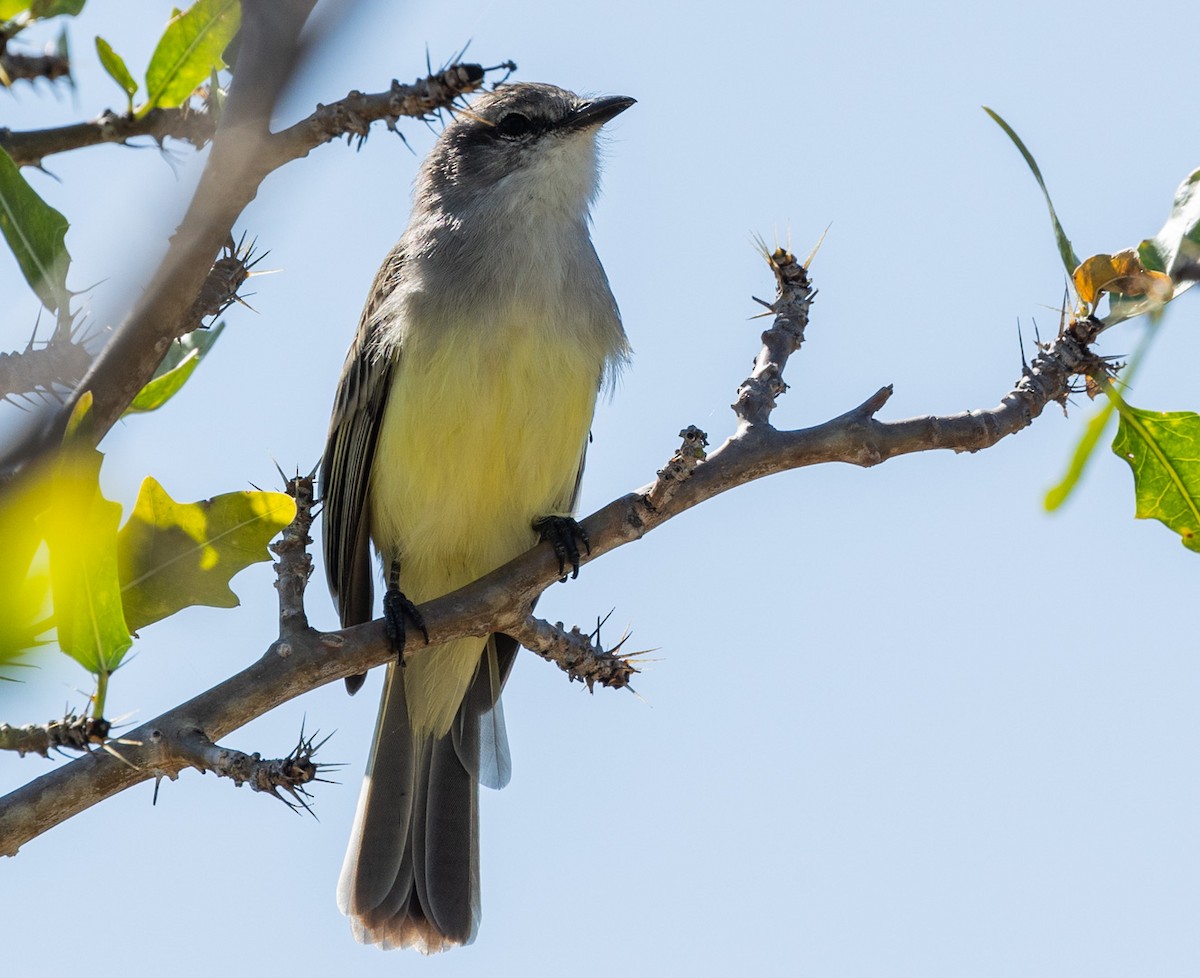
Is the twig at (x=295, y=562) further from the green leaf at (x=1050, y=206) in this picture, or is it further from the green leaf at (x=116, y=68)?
the green leaf at (x=1050, y=206)

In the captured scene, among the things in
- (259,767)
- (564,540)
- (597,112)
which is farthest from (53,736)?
(597,112)

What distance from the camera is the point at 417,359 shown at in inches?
229

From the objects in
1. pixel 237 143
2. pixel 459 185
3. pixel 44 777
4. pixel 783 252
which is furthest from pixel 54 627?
pixel 459 185

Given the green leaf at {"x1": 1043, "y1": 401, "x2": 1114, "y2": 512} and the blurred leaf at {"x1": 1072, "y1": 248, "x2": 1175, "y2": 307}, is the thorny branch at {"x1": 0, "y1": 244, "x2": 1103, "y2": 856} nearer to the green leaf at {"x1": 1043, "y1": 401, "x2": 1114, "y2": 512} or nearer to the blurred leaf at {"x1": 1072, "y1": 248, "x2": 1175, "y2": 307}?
the blurred leaf at {"x1": 1072, "y1": 248, "x2": 1175, "y2": 307}

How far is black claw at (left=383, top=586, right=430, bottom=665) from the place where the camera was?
4107 mm

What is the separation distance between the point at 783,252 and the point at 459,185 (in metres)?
2.59

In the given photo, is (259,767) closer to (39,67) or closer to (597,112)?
(39,67)

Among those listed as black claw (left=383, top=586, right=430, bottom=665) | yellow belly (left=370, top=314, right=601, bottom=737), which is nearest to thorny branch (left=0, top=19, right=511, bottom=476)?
black claw (left=383, top=586, right=430, bottom=665)

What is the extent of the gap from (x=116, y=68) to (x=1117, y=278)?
250cm

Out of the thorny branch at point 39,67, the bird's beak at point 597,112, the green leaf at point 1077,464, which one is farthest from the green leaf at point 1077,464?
the bird's beak at point 597,112

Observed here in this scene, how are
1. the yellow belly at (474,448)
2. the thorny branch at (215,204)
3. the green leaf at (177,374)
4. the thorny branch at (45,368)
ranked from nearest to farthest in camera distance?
the thorny branch at (215,204)
the thorny branch at (45,368)
the green leaf at (177,374)
the yellow belly at (474,448)

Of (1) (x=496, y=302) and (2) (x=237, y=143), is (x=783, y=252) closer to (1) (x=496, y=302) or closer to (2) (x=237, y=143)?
(1) (x=496, y=302)

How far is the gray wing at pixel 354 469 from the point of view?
6160 mm

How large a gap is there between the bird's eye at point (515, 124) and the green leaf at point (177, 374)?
10.1 ft
